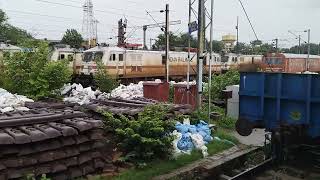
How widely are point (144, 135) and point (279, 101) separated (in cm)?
278

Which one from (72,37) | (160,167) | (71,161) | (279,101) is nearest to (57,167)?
(71,161)

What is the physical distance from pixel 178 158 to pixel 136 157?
992mm

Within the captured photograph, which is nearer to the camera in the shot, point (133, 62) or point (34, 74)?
point (34, 74)

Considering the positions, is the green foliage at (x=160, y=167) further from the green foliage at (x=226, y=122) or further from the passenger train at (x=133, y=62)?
the passenger train at (x=133, y=62)

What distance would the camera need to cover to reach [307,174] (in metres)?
8.30

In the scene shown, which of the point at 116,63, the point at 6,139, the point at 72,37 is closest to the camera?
the point at 6,139

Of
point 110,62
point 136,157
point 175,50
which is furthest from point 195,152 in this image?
point 175,50

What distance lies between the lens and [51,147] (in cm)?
660

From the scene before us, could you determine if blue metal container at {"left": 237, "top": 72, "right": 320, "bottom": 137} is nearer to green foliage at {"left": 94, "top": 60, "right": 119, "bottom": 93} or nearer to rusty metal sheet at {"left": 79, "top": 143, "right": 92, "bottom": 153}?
rusty metal sheet at {"left": 79, "top": 143, "right": 92, "bottom": 153}

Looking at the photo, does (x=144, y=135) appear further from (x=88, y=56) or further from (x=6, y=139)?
(x=88, y=56)

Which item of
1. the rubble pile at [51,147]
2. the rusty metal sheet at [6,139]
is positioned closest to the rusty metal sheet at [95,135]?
the rubble pile at [51,147]

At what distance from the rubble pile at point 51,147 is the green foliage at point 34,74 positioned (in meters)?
7.20

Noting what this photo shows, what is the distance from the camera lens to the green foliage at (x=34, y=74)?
14453mm

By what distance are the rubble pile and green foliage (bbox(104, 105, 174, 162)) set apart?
0.59 metres
